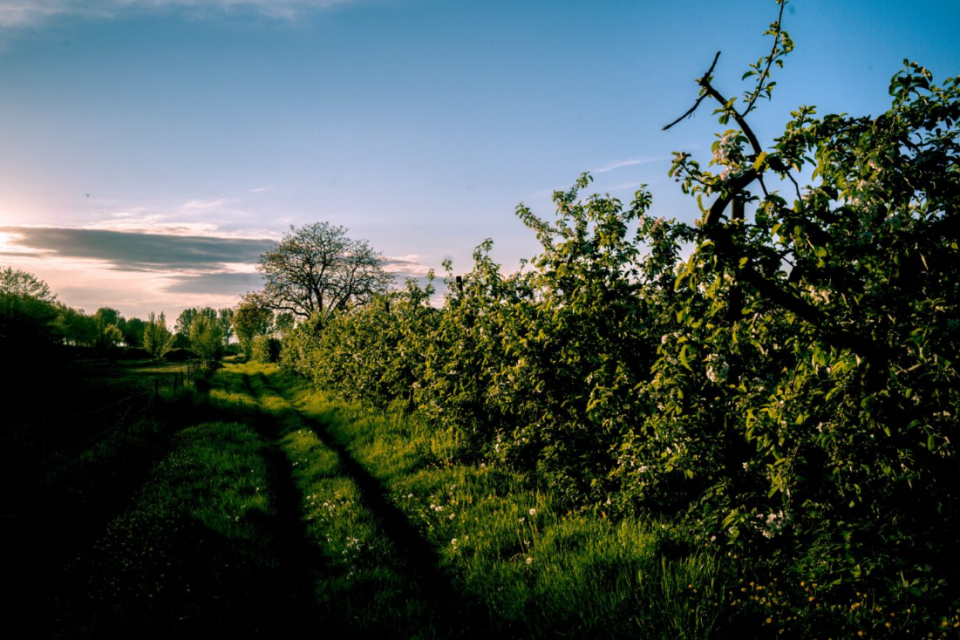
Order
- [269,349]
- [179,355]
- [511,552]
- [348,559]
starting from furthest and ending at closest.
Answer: [179,355] → [269,349] → [348,559] → [511,552]

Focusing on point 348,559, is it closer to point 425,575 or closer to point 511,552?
point 425,575

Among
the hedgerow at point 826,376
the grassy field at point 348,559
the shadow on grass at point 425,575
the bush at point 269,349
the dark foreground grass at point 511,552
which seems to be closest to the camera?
the hedgerow at point 826,376

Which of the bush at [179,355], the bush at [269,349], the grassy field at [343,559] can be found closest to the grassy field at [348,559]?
the grassy field at [343,559]

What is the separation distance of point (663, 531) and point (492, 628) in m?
2.06

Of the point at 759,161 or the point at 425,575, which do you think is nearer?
the point at 759,161

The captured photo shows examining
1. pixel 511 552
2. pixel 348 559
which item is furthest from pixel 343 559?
pixel 511 552


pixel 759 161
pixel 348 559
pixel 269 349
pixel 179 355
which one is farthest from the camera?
pixel 179 355

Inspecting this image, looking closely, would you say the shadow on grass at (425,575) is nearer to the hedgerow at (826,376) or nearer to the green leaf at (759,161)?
the hedgerow at (826,376)

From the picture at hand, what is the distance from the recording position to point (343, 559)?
19.4ft

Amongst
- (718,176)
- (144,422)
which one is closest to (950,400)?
(718,176)

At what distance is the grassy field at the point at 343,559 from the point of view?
425cm

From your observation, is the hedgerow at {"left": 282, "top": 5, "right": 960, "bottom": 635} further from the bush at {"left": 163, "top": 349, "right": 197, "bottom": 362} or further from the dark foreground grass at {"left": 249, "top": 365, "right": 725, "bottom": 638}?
the bush at {"left": 163, "top": 349, "right": 197, "bottom": 362}

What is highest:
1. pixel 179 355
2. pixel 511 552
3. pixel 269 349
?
pixel 269 349

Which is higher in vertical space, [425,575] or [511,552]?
[511,552]
